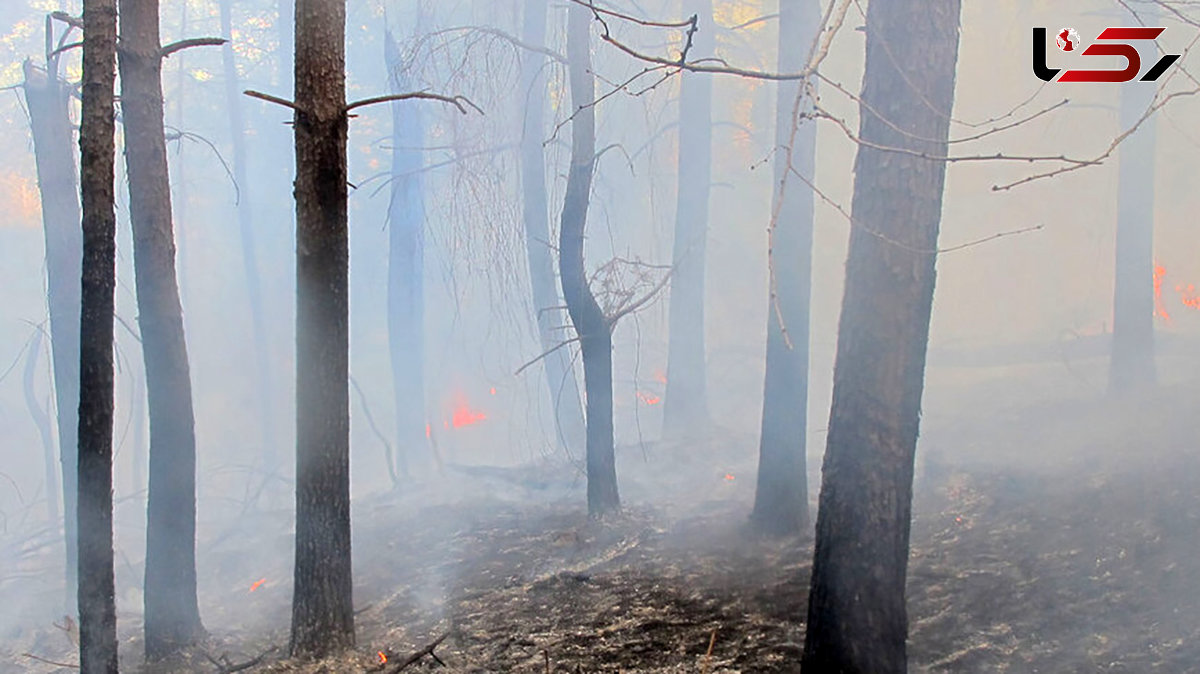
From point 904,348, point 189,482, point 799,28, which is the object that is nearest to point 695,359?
point 799,28

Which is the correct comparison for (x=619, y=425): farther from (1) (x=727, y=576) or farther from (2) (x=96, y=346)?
(2) (x=96, y=346)

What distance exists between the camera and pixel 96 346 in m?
5.78

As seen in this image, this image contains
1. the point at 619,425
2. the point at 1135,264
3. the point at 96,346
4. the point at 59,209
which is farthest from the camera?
the point at 619,425

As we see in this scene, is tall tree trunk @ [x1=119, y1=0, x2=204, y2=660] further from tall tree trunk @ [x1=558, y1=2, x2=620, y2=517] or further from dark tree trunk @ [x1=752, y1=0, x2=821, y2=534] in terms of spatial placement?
dark tree trunk @ [x1=752, y1=0, x2=821, y2=534]

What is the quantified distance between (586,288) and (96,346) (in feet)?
17.2

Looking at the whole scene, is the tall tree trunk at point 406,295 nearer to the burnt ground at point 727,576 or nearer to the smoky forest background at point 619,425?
the smoky forest background at point 619,425

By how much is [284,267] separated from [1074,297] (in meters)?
25.6

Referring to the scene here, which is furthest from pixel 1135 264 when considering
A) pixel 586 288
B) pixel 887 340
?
pixel 887 340

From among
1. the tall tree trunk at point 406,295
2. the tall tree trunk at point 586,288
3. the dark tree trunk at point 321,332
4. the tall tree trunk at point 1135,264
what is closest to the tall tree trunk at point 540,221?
the tall tree trunk at point 586,288

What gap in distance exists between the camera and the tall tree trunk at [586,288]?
9.95 meters

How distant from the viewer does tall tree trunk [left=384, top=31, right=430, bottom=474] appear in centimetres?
1658

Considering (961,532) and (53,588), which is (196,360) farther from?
(961,532)

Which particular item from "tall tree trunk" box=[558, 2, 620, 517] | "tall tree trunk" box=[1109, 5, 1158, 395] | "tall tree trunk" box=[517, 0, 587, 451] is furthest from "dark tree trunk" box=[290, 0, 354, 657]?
"tall tree trunk" box=[1109, 5, 1158, 395]

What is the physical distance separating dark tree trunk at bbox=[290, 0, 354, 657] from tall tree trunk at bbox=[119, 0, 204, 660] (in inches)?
69.2
